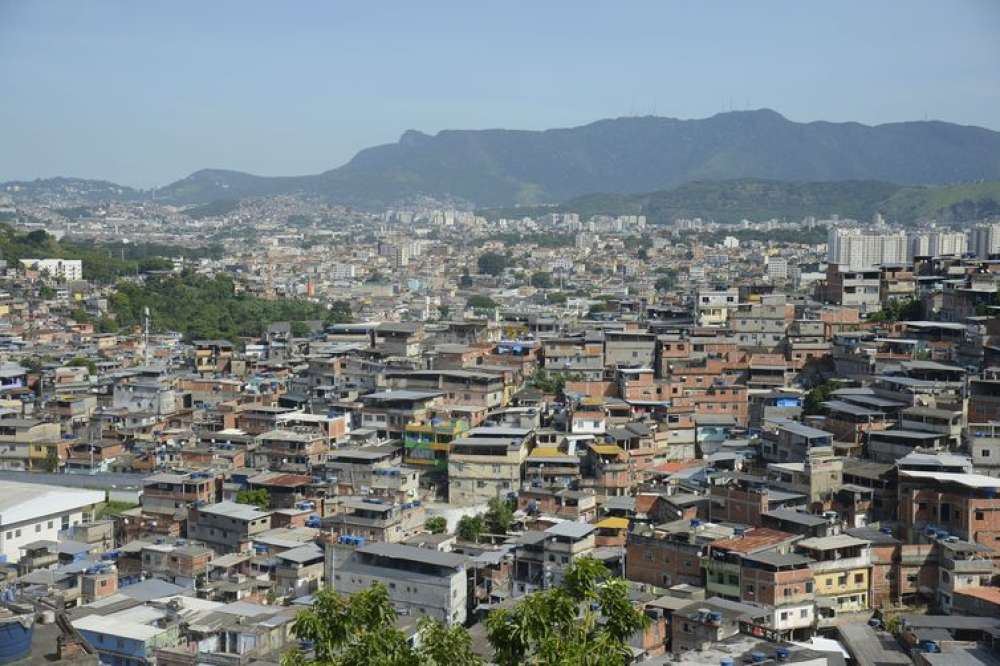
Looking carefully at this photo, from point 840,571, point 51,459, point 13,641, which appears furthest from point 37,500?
point 13,641

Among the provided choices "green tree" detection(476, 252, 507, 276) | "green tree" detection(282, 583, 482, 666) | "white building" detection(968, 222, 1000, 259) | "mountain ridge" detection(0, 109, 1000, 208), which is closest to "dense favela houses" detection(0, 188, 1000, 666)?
"green tree" detection(282, 583, 482, 666)

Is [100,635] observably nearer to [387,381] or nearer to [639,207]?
[387,381]

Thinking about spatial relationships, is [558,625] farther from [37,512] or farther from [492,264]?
[492,264]

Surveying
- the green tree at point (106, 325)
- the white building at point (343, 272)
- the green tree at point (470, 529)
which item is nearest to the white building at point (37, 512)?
the green tree at point (470, 529)

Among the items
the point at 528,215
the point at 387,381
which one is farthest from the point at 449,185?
the point at 387,381

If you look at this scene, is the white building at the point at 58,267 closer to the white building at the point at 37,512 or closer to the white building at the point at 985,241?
the white building at the point at 37,512

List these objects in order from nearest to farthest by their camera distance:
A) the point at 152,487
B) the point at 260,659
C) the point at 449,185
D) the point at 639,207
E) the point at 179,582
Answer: the point at 260,659 < the point at 179,582 < the point at 152,487 < the point at 639,207 < the point at 449,185

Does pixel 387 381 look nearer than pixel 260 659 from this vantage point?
No
